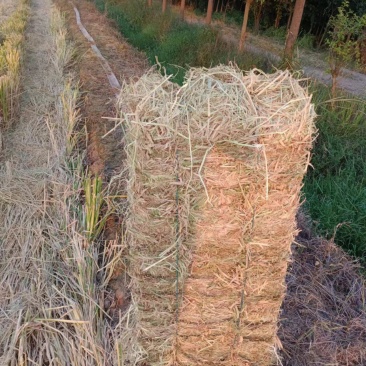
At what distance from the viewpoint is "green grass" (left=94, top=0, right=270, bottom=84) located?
6.87m

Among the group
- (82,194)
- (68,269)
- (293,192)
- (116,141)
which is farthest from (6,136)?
(293,192)

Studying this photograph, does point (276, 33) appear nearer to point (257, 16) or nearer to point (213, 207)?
point (257, 16)

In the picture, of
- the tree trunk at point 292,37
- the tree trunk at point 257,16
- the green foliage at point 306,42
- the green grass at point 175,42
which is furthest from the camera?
the tree trunk at point 257,16

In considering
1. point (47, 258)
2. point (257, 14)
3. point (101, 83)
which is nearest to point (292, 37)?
point (101, 83)

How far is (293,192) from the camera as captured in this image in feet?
5.27

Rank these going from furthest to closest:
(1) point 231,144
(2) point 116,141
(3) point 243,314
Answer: (2) point 116,141 → (3) point 243,314 → (1) point 231,144

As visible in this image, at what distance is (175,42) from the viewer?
8.19 meters

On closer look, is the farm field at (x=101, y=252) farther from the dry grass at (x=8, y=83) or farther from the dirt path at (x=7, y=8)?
the dirt path at (x=7, y=8)

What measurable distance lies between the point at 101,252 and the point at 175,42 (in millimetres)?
6302

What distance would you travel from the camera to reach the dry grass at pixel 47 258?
2.04 m

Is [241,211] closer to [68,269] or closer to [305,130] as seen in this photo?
[305,130]

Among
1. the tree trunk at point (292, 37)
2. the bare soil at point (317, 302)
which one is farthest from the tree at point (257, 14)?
the bare soil at point (317, 302)

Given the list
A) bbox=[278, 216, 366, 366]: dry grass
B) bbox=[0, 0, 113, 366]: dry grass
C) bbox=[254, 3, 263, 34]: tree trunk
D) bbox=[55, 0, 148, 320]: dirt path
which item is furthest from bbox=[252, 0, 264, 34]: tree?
bbox=[278, 216, 366, 366]: dry grass

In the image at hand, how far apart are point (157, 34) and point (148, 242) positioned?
8.55m
